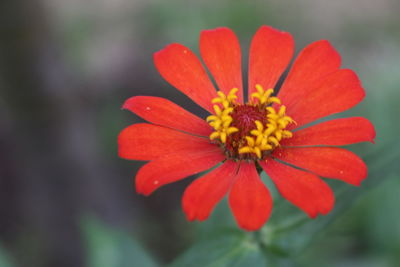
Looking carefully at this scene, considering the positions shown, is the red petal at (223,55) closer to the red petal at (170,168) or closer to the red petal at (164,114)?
the red petal at (164,114)

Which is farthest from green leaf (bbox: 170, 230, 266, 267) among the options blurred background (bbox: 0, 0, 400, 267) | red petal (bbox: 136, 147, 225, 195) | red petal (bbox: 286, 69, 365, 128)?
red petal (bbox: 286, 69, 365, 128)

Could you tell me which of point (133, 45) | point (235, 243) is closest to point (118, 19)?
point (133, 45)

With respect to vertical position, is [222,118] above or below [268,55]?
below

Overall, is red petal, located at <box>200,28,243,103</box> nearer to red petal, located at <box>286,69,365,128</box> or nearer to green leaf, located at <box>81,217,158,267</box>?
red petal, located at <box>286,69,365,128</box>

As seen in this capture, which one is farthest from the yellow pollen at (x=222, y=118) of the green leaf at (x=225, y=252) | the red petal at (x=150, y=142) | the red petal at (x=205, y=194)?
the green leaf at (x=225, y=252)

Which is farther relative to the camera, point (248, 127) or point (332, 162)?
point (248, 127)

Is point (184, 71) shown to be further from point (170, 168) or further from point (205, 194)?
point (205, 194)

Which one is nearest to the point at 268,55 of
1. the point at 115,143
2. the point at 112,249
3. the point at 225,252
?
the point at 225,252
